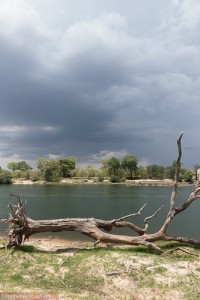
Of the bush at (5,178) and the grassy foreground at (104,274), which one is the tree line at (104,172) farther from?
the grassy foreground at (104,274)

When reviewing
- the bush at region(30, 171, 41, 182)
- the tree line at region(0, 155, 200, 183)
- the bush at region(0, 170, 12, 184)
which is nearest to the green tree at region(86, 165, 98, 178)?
the tree line at region(0, 155, 200, 183)

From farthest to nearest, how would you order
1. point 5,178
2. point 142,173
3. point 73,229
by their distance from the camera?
point 142,173 → point 5,178 → point 73,229

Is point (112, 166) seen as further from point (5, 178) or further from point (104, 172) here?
point (5, 178)

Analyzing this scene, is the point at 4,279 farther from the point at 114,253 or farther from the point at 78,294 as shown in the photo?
the point at 114,253

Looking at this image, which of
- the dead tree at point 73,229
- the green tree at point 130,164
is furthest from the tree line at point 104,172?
the dead tree at point 73,229

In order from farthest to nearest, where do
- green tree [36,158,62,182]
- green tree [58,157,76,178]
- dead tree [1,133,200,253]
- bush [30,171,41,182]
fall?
green tree [58,157,76,178], bush [30,171,41,182], green tree [36,158,62,182], dead tree [1,133,200,253]

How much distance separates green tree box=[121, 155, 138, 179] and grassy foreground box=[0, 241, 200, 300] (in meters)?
158

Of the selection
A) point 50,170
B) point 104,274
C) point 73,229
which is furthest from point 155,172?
point 104,274

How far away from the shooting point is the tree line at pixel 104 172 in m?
169

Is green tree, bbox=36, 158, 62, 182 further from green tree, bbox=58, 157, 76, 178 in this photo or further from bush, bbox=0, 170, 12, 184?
bush, bbox=0, 170, 12, 184

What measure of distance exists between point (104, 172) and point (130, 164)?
1627cm

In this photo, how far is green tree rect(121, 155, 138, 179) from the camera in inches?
6937

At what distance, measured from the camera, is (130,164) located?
177875 mm

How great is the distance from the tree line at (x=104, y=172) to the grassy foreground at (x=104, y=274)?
497 ft
